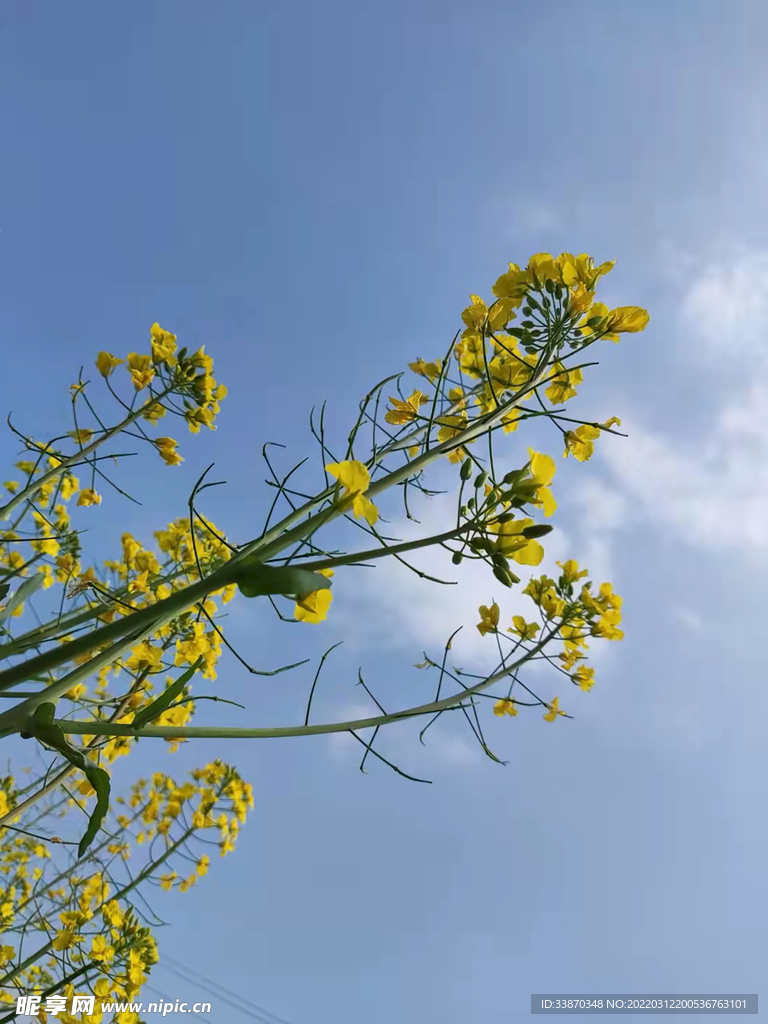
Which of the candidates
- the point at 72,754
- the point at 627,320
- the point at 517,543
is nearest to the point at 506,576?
the point at 517,543

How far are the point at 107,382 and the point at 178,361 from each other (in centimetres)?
30

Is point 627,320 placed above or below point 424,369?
below

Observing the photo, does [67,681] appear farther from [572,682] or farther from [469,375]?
[572,682]

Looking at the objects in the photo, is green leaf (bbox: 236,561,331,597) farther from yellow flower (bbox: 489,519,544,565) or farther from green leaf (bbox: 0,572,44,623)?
green leaf (bbox: 0,572,44,623)

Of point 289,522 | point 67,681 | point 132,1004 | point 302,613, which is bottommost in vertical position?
point 132,1004

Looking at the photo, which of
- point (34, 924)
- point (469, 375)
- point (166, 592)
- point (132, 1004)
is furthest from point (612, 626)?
point (34, 924)

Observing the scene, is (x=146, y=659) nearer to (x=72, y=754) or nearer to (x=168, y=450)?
(x=168, y=450)

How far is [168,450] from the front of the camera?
261cm

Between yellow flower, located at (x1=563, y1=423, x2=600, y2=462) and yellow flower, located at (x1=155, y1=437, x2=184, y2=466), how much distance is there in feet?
5.25

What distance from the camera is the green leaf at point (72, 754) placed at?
3.12 feet

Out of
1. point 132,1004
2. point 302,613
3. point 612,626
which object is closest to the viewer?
point 302,613

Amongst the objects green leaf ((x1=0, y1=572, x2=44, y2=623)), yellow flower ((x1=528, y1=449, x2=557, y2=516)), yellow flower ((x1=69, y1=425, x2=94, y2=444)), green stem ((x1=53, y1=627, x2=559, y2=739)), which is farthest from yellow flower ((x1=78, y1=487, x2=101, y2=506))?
yellow flower ((x1=528, y1=449, x2=557, y2=516))

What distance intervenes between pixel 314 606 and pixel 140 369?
200cm

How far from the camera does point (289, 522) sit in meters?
1.24
